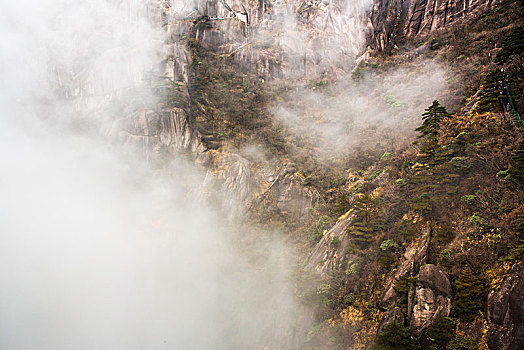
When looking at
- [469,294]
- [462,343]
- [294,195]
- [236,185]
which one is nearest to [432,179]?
[469,294]

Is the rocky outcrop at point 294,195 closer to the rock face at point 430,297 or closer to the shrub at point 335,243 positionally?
the shrub at point 335,243

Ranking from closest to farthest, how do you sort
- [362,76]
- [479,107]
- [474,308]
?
[474,308]
[479,107]
[362,76]

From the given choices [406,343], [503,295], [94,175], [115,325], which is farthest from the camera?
[94,175]

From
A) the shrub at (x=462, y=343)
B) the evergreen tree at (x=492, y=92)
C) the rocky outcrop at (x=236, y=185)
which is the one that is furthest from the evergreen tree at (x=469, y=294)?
the rocky outcrop at (x=236, y=185)

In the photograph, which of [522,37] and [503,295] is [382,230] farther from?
[522,37]

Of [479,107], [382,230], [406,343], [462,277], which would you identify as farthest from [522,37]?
[406,343]

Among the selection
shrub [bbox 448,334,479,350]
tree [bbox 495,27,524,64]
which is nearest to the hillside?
shrub [bbox 448,334,479,350]

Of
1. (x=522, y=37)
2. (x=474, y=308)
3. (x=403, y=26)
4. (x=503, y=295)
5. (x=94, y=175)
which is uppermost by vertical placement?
(x=403, y=26)
